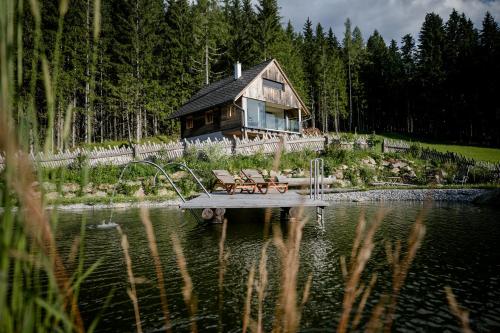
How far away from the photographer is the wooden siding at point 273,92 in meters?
30.1

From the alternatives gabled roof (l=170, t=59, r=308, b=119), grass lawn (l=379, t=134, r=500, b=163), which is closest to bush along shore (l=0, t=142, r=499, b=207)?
grass lawn (l=379, t=134, r=500, b=163)

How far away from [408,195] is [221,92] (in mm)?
19833

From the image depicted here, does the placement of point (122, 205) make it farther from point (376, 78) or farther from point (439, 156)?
point (376, 78)

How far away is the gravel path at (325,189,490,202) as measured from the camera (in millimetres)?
18578

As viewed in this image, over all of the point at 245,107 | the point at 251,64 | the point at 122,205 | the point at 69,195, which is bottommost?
the point at 122,205

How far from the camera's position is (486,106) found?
4678 cm

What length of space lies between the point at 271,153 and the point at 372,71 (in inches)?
1979

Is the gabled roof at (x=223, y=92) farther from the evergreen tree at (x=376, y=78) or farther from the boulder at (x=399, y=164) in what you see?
the evergreen tree at (x=376, y=78)

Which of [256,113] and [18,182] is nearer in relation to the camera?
[18,182]

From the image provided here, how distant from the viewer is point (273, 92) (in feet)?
106

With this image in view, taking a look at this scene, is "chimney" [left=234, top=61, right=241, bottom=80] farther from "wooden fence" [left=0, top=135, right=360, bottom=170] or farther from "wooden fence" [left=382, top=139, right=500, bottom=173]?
"wooden fence" [left=382, top=139, right=500, bottom=173]

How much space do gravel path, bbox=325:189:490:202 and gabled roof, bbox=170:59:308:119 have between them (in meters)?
13.6

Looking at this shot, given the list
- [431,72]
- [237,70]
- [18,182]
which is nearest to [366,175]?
[237,70]

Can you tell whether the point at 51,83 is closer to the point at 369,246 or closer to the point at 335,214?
the point at 369,246
